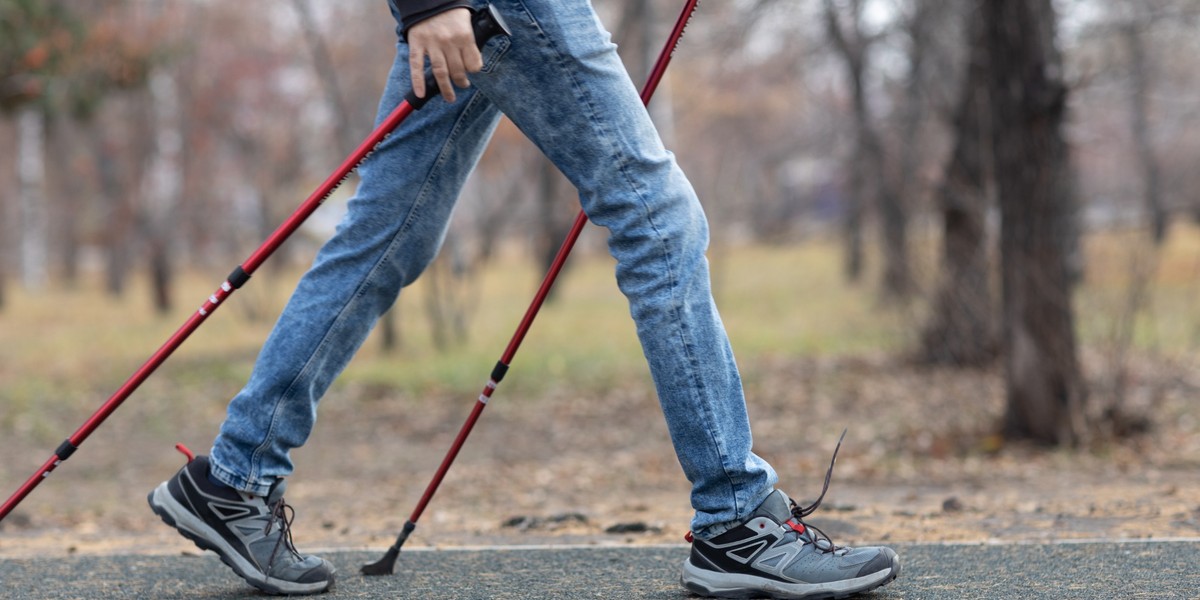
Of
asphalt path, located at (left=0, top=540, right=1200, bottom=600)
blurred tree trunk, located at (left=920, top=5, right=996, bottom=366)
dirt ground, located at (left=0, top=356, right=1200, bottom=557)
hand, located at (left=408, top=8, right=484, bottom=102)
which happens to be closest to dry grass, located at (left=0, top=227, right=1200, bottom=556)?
dirt ground, located at (left=0, top=356, right=1200, bottom=557)

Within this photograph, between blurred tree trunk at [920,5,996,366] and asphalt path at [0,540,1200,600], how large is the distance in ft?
15.7

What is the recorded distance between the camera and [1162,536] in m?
3.19

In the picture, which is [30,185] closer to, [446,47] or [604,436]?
[604,436]

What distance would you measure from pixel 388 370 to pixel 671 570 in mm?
9812

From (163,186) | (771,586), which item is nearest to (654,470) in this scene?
(771,586)

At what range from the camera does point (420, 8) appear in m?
2.37

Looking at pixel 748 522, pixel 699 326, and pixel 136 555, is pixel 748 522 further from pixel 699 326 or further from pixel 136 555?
pixel 136 555

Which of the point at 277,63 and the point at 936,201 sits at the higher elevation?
the point at 277,63

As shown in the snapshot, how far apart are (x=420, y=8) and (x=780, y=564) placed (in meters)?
1.31

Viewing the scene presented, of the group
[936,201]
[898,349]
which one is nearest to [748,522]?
[936,201]

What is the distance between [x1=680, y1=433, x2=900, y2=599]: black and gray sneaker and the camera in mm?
2484

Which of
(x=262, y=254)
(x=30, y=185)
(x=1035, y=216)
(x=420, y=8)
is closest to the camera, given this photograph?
(x=420, y=8)

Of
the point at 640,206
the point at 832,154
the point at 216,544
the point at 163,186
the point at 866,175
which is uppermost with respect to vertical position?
the point at 163,186

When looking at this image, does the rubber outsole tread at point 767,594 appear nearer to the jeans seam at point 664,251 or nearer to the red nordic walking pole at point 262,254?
the jeans seam at point 664,251
